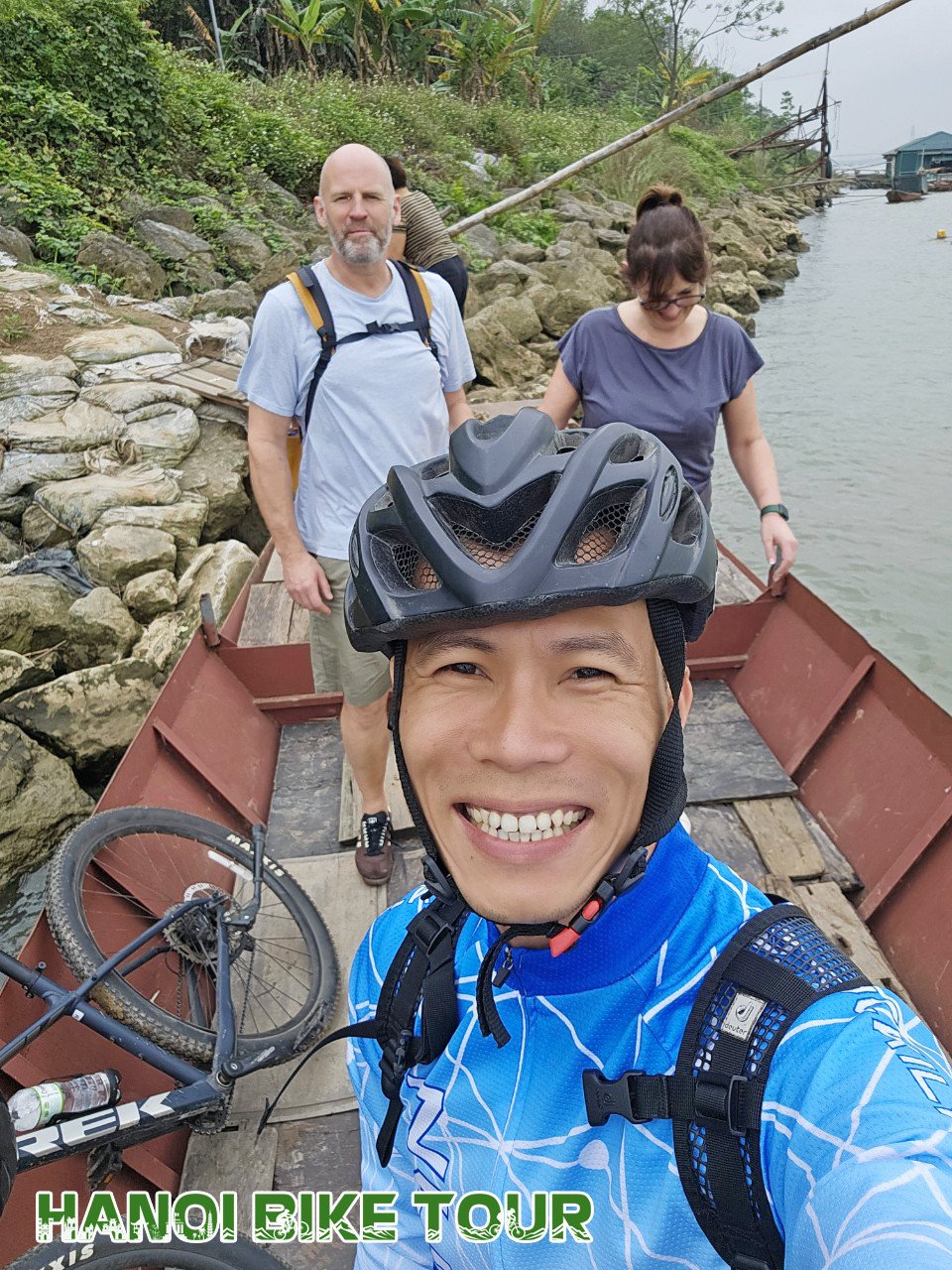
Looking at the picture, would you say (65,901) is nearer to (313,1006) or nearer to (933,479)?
(313,1006)

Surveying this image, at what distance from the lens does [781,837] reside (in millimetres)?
3617

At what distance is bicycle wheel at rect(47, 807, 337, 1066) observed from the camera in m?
2.70

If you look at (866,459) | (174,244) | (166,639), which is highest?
(174,244)

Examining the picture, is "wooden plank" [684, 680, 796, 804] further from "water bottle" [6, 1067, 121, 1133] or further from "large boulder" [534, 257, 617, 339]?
"large boulder" [534, 257, 617, 339]

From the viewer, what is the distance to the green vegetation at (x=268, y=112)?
43.7ft

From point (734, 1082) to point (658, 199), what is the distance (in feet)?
10.2

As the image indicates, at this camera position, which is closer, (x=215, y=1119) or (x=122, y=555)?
(x=215, y=1119)

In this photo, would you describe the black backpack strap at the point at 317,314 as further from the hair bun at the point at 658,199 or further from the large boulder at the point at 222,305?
the large boulder at the point at 222,305

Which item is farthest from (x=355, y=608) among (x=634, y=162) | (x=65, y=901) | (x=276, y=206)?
(x=634, y=162)

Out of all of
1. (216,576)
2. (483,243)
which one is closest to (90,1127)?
(216,576)

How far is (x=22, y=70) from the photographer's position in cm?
1348

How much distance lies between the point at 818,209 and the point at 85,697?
1839 inches

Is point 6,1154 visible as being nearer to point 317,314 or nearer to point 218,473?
point 317,314

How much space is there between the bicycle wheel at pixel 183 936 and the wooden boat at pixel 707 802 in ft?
0.48
